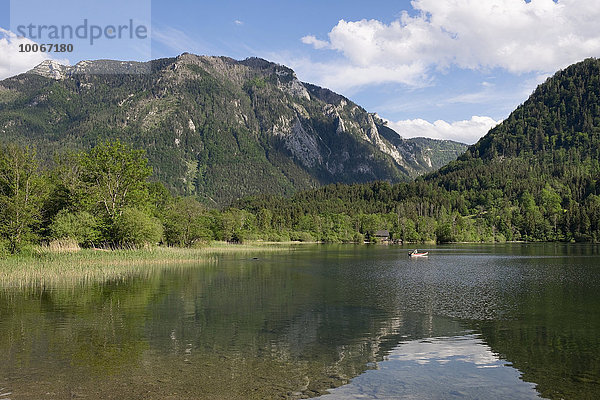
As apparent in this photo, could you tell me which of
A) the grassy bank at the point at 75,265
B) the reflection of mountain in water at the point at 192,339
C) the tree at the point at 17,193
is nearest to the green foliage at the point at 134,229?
the grassy bank at the point at 75,265

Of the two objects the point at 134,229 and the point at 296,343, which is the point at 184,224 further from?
the point at 296,343

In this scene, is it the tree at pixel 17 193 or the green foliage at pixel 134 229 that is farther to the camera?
the green foliage at pixel 134 229

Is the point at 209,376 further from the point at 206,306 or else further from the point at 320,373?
the point at 206,306

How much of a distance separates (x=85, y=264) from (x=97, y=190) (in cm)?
3267

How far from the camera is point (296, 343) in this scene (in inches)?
913

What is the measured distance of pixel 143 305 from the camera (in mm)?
34594

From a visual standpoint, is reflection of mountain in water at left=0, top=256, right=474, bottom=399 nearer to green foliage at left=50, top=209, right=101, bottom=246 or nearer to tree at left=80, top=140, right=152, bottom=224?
green foliage at left=50, top=209, right=101, bottom=246

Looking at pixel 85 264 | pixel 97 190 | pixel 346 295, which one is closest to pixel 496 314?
pixel 346 295

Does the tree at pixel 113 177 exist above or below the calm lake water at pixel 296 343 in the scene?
above

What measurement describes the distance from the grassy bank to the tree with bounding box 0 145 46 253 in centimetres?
339

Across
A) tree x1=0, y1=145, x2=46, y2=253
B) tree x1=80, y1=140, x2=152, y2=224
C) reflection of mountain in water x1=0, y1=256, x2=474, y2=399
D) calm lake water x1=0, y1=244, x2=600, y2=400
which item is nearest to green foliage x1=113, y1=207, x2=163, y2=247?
tree x1=80, y1=140, x2=152, y2=224

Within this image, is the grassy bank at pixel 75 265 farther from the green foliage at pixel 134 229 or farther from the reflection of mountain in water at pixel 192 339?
the reflection of mountain in water at pixel 192 339

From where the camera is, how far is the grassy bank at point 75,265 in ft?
154

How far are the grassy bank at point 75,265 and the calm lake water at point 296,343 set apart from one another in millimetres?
6024
